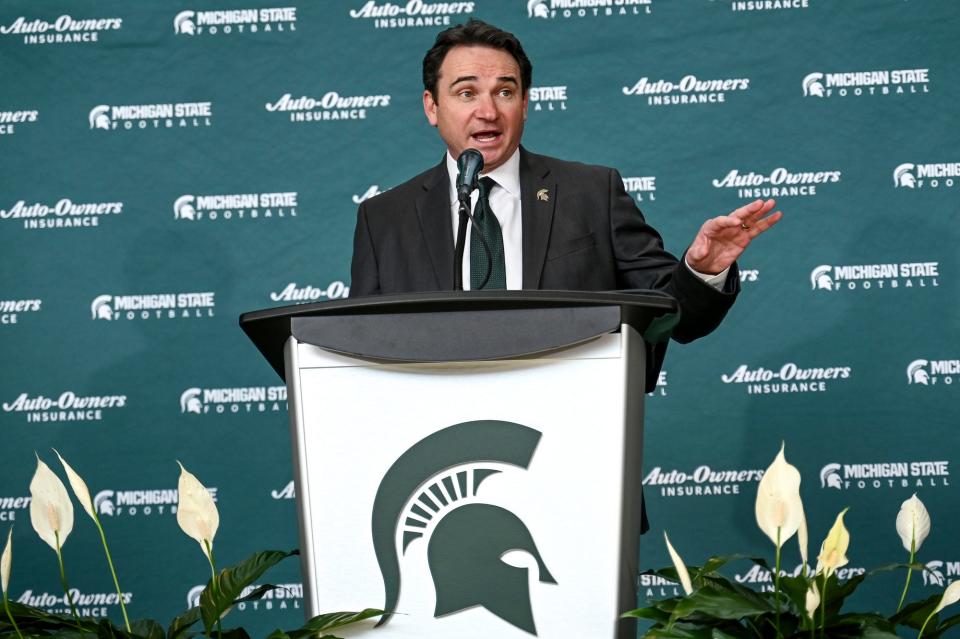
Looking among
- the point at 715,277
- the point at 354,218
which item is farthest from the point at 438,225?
the point at 354,218

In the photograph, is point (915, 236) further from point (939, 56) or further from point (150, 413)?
point (150, 413)

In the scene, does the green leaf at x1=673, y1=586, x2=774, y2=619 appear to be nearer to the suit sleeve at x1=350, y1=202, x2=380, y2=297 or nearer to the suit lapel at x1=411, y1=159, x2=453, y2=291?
the suit lapel at x1=411, y1=159, x2=453, y2=291

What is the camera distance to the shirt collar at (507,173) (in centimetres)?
218

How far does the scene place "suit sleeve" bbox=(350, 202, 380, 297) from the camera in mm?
2098

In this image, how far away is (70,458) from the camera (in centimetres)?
355

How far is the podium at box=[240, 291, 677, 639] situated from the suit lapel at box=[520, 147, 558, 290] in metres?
0.73

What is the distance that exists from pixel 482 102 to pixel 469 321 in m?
1.13

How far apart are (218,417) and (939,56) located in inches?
104

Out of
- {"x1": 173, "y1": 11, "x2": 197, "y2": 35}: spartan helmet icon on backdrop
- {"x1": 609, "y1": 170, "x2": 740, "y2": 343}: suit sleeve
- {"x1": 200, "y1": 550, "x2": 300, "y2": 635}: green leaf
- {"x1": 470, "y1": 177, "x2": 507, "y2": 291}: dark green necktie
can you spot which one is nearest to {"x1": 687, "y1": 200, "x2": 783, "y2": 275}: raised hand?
{"x1": 609, "y1": 170, "x2": 740, "y2": 343}: suit sleeve

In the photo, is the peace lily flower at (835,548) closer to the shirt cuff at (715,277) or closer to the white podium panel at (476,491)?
the white podium panel at (476,491)

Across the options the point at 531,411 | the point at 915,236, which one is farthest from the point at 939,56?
the point at 531,411

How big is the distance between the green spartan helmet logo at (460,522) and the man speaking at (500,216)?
0.65m

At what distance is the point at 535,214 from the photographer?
2045 mm

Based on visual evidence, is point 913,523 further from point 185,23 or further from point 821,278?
point 185,23
